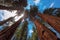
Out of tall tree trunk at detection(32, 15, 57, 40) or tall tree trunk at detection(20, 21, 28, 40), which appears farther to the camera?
tall tree trunk at detection(20, 21, 28, 40)

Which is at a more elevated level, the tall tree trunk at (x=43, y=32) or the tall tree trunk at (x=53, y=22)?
the tall tree trunk at (x=53, y=22)

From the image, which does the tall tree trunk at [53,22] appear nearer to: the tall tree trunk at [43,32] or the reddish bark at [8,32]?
the tall tree trunk at [43,32]

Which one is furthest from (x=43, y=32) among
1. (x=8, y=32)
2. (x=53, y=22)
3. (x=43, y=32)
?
(x=8, y=32)

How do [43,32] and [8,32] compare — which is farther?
[8,32]

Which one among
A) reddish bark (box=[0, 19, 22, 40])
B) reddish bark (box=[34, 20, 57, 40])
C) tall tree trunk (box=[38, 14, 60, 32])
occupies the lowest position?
reddish bark (box=[0, 19, 22, 40])

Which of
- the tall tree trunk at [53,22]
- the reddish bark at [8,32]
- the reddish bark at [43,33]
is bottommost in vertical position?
the reddish bark at [8,32]

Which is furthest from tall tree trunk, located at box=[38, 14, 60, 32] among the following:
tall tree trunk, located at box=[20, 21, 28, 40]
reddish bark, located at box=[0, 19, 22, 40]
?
reddish bark, located at box=[0, 19, 22, 40]

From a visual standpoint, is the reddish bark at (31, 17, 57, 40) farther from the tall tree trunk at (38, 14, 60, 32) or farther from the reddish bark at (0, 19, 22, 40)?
the reddish bark at (0, 19, 22, 40)

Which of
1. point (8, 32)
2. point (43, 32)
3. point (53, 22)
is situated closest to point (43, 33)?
point (43, 32)

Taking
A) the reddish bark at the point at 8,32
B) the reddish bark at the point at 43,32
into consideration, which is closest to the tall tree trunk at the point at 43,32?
the reddish bark at the point at 43,32

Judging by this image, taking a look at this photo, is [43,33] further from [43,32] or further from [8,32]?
[8,32]

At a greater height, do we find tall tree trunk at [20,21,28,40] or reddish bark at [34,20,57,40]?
reddish bark at [34,20,57,40]

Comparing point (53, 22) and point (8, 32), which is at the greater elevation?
point (53, 22)

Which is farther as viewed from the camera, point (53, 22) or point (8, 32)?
point (8, 32)
